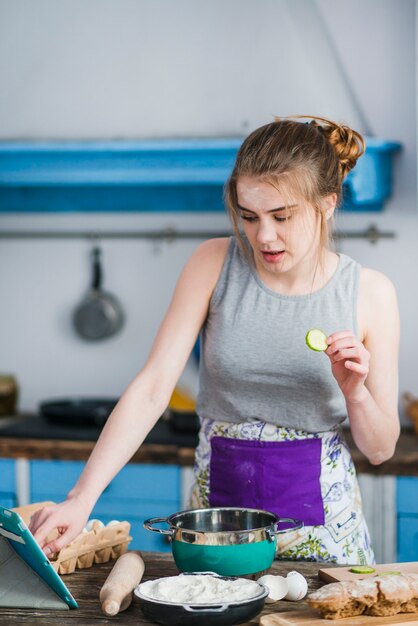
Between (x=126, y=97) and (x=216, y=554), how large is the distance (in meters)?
2.54

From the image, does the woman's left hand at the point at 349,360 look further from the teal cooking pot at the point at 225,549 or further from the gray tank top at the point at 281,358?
the teal cooking pot at the point at 225,549

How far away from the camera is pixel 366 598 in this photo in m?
1.27

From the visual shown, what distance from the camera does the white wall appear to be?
3.38 metres

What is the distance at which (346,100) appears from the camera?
11.2 feet

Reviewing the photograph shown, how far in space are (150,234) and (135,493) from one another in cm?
105

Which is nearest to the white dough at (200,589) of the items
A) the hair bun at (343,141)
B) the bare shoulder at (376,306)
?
the bare shoulder at (376,306)

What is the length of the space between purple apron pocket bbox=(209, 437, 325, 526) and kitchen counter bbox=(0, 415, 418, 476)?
3.53 ft

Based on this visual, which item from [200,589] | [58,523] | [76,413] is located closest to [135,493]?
[76,413]

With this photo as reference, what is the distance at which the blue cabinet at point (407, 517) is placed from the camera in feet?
9.40

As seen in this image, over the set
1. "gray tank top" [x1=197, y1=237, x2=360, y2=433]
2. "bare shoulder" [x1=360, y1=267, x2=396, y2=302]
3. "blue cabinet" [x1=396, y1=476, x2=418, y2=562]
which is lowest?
"blue cabinet" [x1=396, y1=476, x2=418, y2=562]

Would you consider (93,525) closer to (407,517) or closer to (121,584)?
(121,584)

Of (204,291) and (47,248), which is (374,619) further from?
(47,248)

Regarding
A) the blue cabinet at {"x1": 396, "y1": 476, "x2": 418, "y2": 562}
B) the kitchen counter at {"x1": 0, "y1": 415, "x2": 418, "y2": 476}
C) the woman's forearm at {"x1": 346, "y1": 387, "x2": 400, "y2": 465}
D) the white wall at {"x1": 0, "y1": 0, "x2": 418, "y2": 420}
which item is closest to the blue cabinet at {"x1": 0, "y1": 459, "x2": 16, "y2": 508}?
the kitchen counter at {"x1": 0, "y1": 415, "x2": 418, "y2": 476}

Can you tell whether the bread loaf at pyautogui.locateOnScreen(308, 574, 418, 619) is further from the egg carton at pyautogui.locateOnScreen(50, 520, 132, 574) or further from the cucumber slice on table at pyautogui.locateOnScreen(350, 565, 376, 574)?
the egg carton at pyautogui.locateOnScreen(50, 520, 132, 574)
